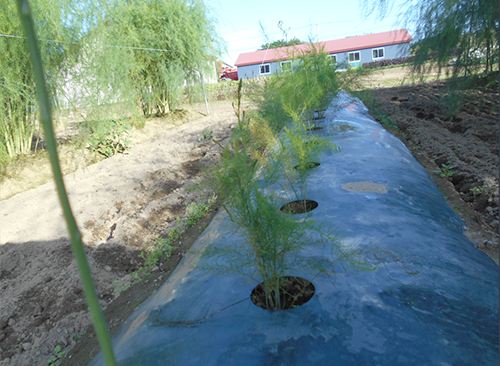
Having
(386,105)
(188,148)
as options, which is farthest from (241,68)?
(188,148)

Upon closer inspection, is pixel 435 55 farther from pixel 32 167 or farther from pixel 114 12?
pixel 32 167

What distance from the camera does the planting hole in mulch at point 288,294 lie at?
1.60 meters

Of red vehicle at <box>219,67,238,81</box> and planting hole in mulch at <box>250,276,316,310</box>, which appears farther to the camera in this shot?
red vehicle at <box>219,67,238,81</box>

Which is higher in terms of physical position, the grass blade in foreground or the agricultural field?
the grass blade in foreground

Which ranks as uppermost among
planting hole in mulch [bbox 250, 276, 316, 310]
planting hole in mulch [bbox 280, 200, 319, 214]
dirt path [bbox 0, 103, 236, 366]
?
planting hole in mulch [bbox 280, 200, 319, 214]

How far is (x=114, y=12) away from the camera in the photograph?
7.40m

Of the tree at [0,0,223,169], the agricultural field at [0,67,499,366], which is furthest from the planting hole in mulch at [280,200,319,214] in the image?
the tree at [0,0,223,169]

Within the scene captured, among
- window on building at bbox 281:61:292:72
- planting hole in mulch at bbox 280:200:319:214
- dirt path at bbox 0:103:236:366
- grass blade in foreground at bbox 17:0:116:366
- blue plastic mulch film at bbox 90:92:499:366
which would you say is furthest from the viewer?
window on building at bbox 281:61:292:72

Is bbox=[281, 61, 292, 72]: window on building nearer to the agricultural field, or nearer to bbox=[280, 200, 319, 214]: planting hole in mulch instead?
the agricultural field

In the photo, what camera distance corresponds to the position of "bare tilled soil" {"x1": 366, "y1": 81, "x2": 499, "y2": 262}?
10.7 ft

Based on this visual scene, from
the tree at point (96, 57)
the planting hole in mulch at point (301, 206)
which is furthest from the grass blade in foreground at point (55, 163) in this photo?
the tree at point (96, 57)

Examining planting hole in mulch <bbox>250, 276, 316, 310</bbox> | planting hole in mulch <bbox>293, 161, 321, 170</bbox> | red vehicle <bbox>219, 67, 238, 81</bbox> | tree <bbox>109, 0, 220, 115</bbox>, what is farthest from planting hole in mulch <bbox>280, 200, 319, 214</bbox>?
red vehicle <bbox>219, 67, 238, 81</bbox>

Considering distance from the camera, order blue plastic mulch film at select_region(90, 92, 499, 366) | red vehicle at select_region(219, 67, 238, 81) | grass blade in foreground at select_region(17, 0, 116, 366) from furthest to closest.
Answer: red vehicle at select_region(219, 67, 238, 81) < blue plastic mulch film at select_region(90, 92, 499, 366) < grass blade in foreground at select_region(17, 0, 116, 366)

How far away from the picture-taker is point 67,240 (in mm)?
3637
